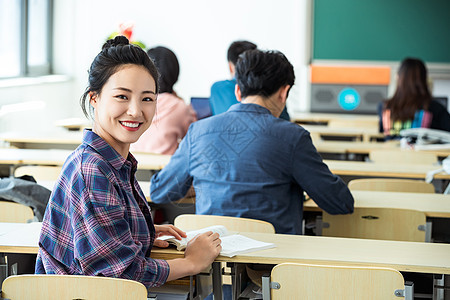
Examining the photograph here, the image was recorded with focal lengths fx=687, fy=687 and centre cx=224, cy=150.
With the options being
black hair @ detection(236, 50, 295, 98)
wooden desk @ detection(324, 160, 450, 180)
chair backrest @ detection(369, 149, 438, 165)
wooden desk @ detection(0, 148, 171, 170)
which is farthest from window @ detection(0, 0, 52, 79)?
black hair @ detection(236, 50, 295, 98)

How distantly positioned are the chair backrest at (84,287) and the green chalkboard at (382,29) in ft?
23.8

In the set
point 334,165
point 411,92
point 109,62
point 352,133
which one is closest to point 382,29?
point 352,133

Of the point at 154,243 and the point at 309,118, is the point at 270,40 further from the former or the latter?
the point at 154,243

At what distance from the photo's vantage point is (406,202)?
305cm

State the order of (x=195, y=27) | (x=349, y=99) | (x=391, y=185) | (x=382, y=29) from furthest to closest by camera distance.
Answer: (x=195, y=27), (x=382, y=29), (x=349, y=99), (x=391, y=185)

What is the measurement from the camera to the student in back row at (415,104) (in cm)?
564

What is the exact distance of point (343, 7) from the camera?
8.55 meters

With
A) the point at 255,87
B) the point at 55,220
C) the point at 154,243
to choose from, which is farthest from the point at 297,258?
the point at 255,87

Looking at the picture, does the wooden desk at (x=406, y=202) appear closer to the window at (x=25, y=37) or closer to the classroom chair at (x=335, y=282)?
the classroom chair at (x=335, y=282)

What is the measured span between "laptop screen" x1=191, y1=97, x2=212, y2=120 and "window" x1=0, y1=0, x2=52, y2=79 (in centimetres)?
329

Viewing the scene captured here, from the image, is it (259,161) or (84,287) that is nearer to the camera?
(84,287)

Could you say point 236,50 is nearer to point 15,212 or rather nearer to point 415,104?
point 415,104

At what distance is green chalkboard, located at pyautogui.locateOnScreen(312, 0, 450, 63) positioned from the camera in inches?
334

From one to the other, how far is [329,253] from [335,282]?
216mm
